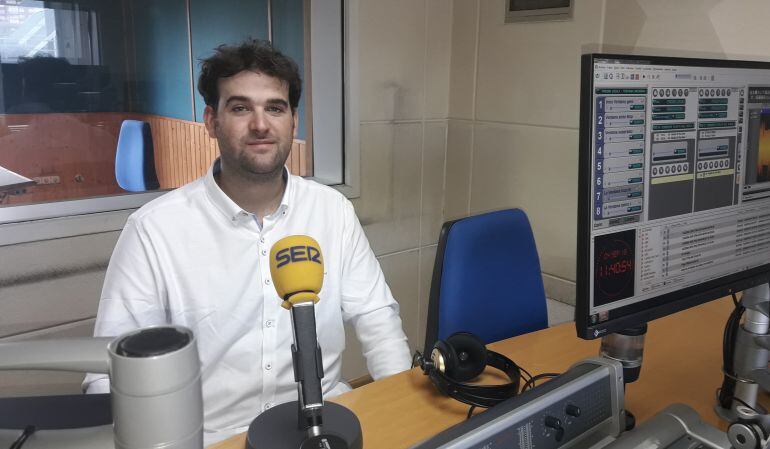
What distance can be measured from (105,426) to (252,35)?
2.49m

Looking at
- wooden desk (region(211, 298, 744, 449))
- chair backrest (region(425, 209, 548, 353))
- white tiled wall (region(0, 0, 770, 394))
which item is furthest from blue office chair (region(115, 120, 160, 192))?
wooden desk (region(211, 298, 744, 449))

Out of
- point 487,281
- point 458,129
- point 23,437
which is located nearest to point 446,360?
point 487,281

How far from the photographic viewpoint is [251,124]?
173 centimetres

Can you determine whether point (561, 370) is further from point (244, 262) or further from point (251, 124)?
point (251, 124)

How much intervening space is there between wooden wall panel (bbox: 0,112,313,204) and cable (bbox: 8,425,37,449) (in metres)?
1.87

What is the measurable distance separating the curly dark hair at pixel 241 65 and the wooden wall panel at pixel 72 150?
0.73 m

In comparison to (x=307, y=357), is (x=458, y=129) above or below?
above

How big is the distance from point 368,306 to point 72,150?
52.0 inches

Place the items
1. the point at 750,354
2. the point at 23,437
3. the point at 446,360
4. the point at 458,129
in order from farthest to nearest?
the point at 458,129
the point at 446,360
the point at 750,354
the point at 23,437

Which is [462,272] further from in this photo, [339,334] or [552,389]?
[552,389]

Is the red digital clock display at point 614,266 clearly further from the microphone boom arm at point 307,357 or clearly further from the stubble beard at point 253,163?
the stubble beard at point 253,163

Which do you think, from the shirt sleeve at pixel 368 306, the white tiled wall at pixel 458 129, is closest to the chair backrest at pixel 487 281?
the shirt sleeve at pixel 368 306

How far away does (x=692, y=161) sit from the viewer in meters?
1.09

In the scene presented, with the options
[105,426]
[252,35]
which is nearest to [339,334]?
[105,426]
